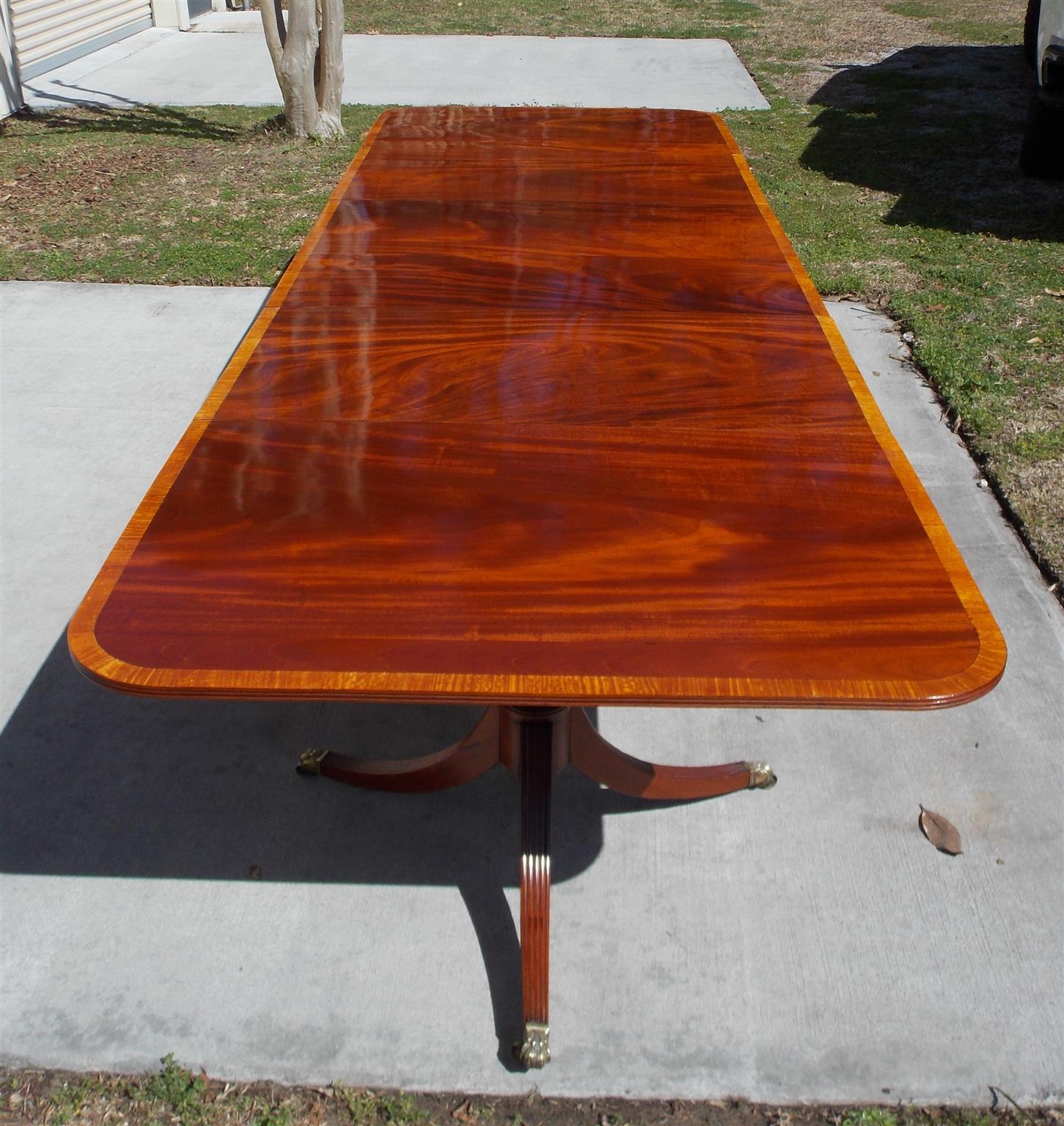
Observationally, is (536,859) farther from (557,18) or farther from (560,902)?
(557,18)

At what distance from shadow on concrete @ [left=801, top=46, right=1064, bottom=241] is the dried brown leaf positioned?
154 inches

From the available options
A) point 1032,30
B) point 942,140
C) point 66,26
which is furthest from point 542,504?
point 66,26

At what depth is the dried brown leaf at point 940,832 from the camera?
2189 mm

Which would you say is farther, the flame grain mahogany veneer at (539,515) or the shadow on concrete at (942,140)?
the shadow on concrete at (942,140)

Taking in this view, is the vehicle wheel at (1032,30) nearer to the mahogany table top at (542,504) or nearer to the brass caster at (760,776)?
the mahogany table top at (542,504)

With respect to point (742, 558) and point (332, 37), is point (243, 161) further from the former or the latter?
point (742, 558)

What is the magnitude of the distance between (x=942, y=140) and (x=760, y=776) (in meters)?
5.71

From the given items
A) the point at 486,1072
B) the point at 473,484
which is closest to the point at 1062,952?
the point at 486,1072

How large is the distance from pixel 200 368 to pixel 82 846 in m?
2.20

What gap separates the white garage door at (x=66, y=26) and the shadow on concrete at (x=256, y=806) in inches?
270

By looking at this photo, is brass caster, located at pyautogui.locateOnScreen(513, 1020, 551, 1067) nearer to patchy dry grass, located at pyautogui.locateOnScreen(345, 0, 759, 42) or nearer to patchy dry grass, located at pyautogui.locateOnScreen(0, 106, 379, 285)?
patchy dry grass, located at pyautogui.locateOnScreen(0, 106, 379, 285)

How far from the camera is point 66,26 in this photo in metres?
8.41

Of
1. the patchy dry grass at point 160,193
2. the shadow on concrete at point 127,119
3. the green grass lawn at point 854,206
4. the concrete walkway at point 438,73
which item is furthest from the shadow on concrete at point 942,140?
the shadow on concrete at point 127,119

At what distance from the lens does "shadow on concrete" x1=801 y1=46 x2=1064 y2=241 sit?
551cm
